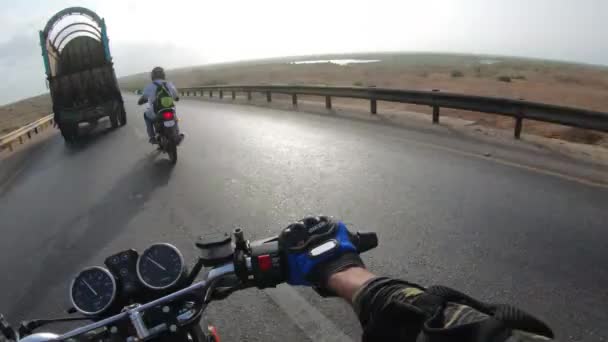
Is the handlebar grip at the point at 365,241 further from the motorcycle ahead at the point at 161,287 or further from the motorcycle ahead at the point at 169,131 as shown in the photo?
the motorcycle ahead at the point at 169,131

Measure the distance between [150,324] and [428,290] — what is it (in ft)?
3.48

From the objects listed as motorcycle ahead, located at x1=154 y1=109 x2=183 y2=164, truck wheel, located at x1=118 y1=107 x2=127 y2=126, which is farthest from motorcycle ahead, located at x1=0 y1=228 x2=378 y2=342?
A: truck wheel, located at x1=118 y1=107 x2=127 y2=126

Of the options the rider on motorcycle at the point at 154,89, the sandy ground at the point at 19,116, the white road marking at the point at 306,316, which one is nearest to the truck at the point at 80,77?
the rider on motorcycle at the point at 154,89

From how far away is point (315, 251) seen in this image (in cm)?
180

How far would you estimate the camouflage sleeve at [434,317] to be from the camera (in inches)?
47.7

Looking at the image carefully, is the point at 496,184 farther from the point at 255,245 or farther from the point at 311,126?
the point at 311,126

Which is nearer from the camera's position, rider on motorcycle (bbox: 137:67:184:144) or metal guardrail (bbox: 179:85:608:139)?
metal guardrail (bbox: 179:85:608:139)

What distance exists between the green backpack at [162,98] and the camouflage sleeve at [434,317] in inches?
342

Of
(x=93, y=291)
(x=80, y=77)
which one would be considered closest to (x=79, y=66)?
(x=80, y=77)

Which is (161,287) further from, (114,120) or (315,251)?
(114,120)

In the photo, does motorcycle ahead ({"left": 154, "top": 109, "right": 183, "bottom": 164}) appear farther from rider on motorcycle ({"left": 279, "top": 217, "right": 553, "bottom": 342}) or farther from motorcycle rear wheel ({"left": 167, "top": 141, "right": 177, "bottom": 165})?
rider on motorcycle ({"left": 279, "top": 217, "right": 553, "bottom": 342})

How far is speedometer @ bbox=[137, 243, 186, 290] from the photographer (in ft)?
6.44

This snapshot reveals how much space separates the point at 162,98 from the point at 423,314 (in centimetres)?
904

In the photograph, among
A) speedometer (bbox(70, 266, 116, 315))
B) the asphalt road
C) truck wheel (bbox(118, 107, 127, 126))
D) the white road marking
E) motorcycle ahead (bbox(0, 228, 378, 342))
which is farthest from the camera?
truck wheel (bbox(118, 107, 127, 126))
